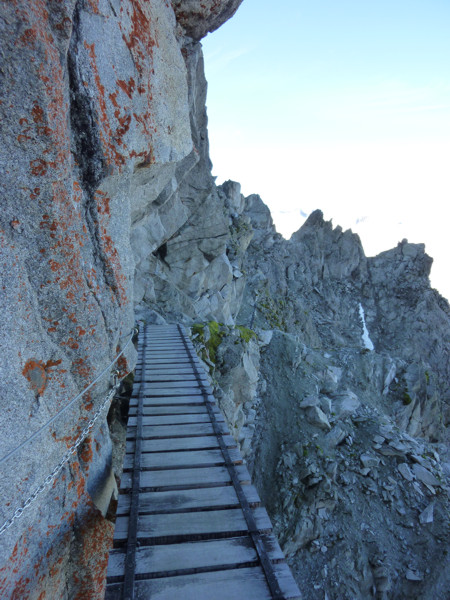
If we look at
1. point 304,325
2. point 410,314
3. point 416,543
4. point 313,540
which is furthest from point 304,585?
point 410,314

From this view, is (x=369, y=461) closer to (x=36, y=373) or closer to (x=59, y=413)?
(x=59, y=413)

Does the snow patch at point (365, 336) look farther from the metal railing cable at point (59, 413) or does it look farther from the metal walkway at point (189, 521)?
the metal railing cable at point (59, 413)

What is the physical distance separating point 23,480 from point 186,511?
2.35 m

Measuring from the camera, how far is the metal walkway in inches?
154

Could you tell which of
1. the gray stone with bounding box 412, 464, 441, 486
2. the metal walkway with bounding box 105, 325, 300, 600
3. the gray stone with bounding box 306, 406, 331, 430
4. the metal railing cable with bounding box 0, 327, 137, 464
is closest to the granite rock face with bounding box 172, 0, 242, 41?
the metal railing cable with bounding box 0, 327, 137, 464

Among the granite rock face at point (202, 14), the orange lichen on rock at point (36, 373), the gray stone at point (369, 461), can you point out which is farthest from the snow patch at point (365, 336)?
the orange lichen on rock at point (36, 373)

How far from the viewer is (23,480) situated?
4.01 metres

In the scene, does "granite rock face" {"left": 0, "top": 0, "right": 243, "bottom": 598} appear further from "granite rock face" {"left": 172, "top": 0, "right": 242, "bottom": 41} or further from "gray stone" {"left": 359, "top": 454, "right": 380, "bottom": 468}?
"gray stone" {"left": 359, "top": 454, "right": 380, "bottom": 468}

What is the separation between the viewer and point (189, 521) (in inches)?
190

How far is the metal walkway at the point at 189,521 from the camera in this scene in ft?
A: 12.9

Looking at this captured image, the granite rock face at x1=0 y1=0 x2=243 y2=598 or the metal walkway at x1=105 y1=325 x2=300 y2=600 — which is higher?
the granite rock face at x1=0 y1=0 x2=243 y2=598

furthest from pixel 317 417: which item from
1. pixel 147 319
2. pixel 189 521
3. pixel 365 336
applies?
pixel 365 336

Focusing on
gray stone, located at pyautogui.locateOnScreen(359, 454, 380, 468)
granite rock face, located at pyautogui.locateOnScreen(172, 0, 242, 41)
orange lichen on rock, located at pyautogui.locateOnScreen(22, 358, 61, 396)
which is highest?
granite rock face, located at pyautogui.locateOnScreen(172, 0, 242, 41)

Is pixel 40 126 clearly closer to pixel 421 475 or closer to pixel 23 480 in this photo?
pixel 23 480
